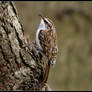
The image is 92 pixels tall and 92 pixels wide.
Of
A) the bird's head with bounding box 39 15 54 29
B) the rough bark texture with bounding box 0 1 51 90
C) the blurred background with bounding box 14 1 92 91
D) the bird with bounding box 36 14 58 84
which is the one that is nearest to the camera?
the rough bark texture with bounding box 0 1 51 90

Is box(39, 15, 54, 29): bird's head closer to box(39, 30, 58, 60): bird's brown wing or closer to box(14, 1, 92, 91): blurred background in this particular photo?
box(39, 30, 58, 60): bird's brown wing

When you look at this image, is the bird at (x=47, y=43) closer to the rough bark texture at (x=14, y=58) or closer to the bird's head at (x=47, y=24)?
the bird's head at (x=47, y=24)

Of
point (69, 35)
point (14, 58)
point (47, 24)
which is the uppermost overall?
point (47, 24)

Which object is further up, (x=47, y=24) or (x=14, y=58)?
(x=47, y=24)

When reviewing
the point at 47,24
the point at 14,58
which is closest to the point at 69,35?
the point at 47,24

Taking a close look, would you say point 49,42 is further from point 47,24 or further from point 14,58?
point 14,58

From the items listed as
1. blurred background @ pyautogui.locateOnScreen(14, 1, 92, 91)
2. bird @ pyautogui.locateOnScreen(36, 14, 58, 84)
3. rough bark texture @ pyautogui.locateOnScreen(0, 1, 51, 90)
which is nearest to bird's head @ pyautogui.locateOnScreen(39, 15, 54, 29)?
bird @ pyautogui.locateOnScreen(36, 14, 58, 84)
